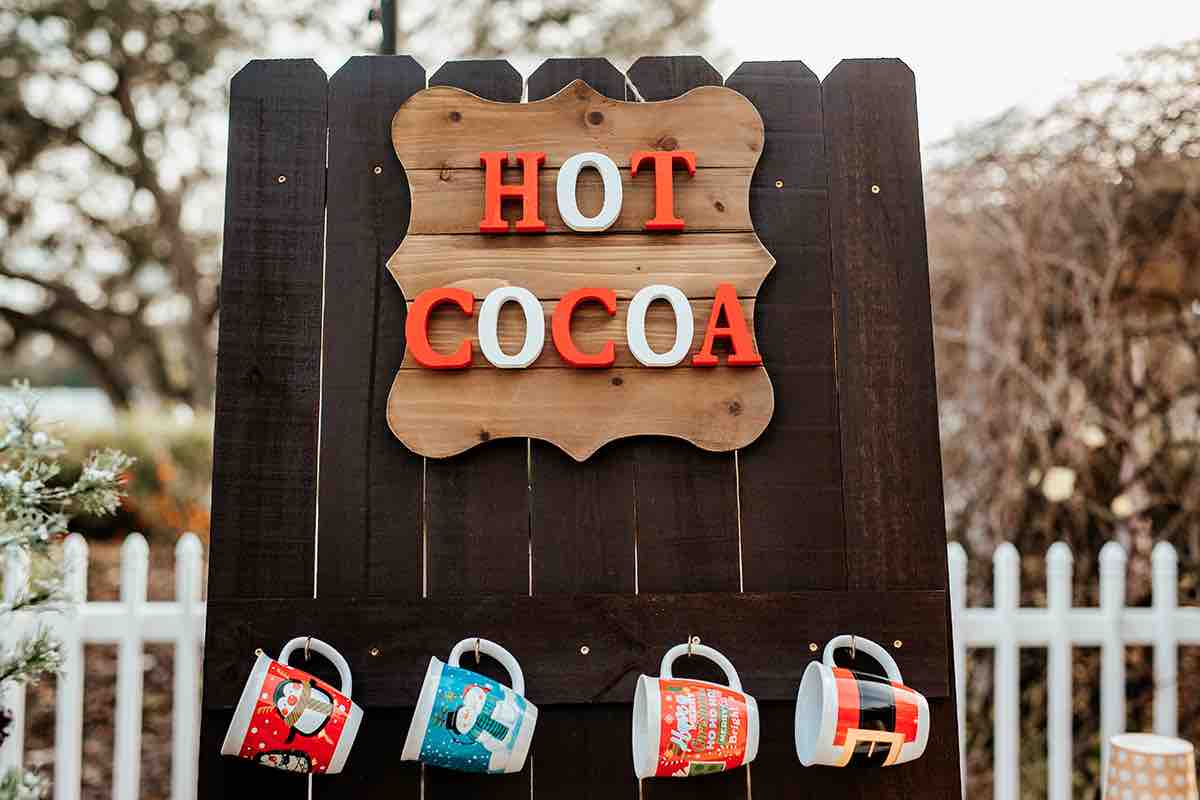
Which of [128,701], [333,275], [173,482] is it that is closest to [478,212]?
[333,275]

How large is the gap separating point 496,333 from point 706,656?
1.90 ft

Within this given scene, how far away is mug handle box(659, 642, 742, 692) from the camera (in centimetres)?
138

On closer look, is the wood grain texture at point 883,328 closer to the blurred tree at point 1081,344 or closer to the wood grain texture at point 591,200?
the wood grain texture at point 591,200

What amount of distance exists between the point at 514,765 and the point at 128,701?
4.39 ft

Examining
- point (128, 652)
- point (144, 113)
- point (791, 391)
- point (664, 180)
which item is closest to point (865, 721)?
point (791, 391)

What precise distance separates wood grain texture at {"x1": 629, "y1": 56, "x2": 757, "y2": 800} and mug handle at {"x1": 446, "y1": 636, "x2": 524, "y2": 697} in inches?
9.0

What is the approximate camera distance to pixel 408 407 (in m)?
1.52

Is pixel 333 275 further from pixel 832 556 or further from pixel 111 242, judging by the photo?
pixel 111 242

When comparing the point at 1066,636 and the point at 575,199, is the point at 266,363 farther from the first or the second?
the point at 1066,636

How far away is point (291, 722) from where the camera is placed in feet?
4.41

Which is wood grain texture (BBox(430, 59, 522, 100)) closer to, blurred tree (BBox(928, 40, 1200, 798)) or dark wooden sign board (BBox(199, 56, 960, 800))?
dark wooden sign board (BBox(199, 56, 960, 800))

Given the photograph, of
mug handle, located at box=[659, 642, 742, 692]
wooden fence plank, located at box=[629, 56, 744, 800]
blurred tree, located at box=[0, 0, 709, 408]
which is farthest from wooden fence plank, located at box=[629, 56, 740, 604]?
blurred tree, located at box=[0, 0, 709, 408]

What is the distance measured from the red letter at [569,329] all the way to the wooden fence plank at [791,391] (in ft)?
0.80

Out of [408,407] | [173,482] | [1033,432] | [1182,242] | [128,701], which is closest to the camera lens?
[408,407]
